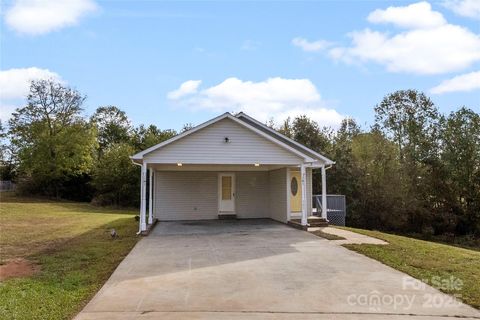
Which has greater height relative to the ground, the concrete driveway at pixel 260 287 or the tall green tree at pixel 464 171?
the tall green tree at pixel 464 171

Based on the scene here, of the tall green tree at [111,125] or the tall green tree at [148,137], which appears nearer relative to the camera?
the tall green tree at [148,137]

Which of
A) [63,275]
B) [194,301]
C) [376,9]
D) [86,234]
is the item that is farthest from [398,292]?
[86,234]

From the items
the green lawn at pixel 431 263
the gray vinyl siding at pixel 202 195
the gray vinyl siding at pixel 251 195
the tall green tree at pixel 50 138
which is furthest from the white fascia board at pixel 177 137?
the tall green tree at pixel 50 138

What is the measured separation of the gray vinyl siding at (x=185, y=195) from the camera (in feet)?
59.8

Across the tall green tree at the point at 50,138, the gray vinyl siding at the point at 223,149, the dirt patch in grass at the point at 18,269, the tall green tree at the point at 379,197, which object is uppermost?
the tall green tree at the point at 50,138

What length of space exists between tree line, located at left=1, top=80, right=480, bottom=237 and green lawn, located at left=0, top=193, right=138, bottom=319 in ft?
43.9

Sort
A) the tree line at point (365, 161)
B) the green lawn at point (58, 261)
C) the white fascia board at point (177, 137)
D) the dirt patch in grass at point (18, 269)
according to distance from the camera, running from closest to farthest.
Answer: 1. the green lawn at point (58, 261)
2. the dirt patch in grass at point (18, 269)
3. the white fascia board at point (177, 137)
4. the tree line at point (365, 161)

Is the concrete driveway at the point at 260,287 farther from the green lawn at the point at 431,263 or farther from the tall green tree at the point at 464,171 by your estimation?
the tall green tree at the point at 464,171

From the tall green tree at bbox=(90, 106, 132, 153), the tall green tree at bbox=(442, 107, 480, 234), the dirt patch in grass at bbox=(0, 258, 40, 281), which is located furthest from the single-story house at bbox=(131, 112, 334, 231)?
the tall green tree at bbox=(90, 106, 132, 153)

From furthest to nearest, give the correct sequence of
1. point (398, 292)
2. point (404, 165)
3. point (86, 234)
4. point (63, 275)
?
point (404, 165), point (86, 234), point (63, 275), point (398, 292)

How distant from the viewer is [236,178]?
18.9 metres

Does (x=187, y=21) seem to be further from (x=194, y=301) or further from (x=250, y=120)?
(x=194, y=301)

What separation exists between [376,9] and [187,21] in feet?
17.9

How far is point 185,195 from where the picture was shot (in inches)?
725
